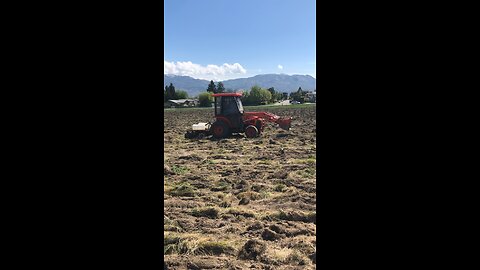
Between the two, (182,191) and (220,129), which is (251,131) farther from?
(182,191)

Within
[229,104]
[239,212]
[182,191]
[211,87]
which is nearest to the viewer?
[239,212]

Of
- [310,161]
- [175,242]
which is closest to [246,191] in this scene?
[175,242]

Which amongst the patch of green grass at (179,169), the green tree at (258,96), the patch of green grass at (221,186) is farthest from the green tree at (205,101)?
the patch of green grass at (221,186)

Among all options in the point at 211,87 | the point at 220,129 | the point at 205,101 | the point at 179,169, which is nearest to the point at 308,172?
the point at 179,169

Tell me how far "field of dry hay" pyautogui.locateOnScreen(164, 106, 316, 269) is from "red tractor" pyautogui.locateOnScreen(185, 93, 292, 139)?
2238 mm

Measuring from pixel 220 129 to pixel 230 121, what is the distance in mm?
402

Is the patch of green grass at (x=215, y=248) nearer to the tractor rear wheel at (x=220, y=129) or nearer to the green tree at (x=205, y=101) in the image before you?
the tractor rear wheel at (x=220, y=129)

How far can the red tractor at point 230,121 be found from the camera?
405 inches

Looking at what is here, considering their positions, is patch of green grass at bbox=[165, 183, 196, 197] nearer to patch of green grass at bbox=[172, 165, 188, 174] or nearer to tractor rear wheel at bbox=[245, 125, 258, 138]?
patch of green grass at bbox=[172, 165, 188, 174]

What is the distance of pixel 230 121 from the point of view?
10523 mm
